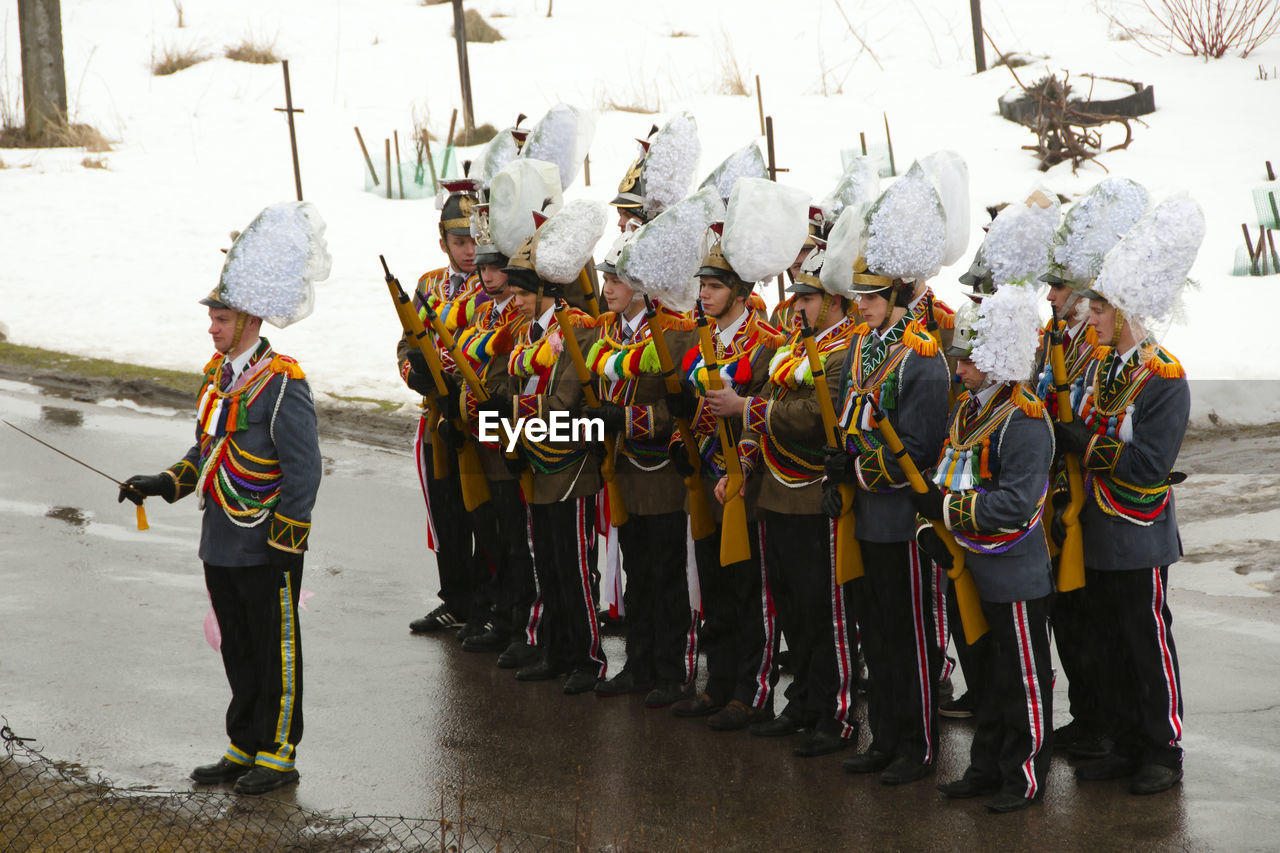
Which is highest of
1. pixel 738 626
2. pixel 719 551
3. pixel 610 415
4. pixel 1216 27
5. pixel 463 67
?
pixel 1216 27

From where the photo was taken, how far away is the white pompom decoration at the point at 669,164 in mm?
6770

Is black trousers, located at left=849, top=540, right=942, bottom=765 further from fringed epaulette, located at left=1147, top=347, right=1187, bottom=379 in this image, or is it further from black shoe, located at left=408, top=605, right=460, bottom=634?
black shoe, located at left=408, top=605, right=460, bottom=634

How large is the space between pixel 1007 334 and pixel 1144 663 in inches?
53.0

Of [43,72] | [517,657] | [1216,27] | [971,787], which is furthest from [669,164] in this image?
[43,72]

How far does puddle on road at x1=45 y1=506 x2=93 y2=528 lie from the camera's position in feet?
30.2

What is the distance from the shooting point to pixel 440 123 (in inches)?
830

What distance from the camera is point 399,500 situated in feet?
32.0

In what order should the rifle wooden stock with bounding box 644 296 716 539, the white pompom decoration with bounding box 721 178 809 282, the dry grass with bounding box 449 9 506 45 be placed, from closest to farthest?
the white pompom decoration with bounding box 721 178 809 282, the rifle wooden stock with bounding box 644 296 716 539, the dry grass with bounding box 449 9 506 45

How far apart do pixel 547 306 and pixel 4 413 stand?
747 centimetres

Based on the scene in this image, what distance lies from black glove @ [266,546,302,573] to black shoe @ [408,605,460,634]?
2120 millimetres

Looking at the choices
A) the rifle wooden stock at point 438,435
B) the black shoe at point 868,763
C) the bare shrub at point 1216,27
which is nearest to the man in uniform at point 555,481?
the rifle wooden stock at point 438,435

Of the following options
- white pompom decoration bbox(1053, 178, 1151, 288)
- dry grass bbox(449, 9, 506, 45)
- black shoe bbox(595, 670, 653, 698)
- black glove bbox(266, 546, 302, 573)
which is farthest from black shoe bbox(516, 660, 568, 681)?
dry grass bbox(449, 9, 506, 45)

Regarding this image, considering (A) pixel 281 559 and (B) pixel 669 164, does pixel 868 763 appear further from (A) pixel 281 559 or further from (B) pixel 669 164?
(B) pixel 669 164

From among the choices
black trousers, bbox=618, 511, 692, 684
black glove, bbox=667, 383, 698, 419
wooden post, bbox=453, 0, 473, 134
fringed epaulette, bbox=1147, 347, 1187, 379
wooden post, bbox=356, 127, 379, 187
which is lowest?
black trousers, bbox=618, 511, 692, 684
